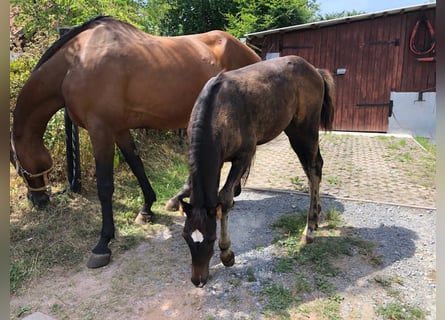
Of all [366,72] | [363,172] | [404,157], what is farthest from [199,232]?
[366,72]

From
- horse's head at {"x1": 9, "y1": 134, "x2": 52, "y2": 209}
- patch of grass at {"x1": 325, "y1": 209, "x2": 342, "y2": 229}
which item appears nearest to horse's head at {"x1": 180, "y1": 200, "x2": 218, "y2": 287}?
patch of grass at {"x1": 325, "y1": 209, "x2": 342, "y2": 229}

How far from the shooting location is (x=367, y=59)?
10.1m

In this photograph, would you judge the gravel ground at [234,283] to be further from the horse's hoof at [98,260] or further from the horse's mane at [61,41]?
the horse's mane at [61,41]

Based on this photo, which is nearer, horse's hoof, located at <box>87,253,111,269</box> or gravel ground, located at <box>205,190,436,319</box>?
gravel ground, located at <box>205,190,436,319</box>

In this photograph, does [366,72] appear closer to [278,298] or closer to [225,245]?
[225,245]

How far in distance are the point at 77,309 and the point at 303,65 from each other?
2.92 m

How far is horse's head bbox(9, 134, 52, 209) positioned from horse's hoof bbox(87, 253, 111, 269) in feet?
3.49

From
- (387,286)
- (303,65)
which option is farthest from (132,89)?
(387,286)

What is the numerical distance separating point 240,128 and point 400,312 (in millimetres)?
1781

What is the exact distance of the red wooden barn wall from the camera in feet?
31.5

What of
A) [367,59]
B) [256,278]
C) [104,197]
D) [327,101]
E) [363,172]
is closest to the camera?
[256,278]

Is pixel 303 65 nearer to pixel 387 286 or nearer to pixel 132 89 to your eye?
pixel 132 89

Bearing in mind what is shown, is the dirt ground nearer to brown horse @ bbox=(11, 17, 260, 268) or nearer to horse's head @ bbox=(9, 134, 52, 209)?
brown horse @ bbox=(11, 17, 260, 268)

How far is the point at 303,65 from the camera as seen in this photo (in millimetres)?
3332
